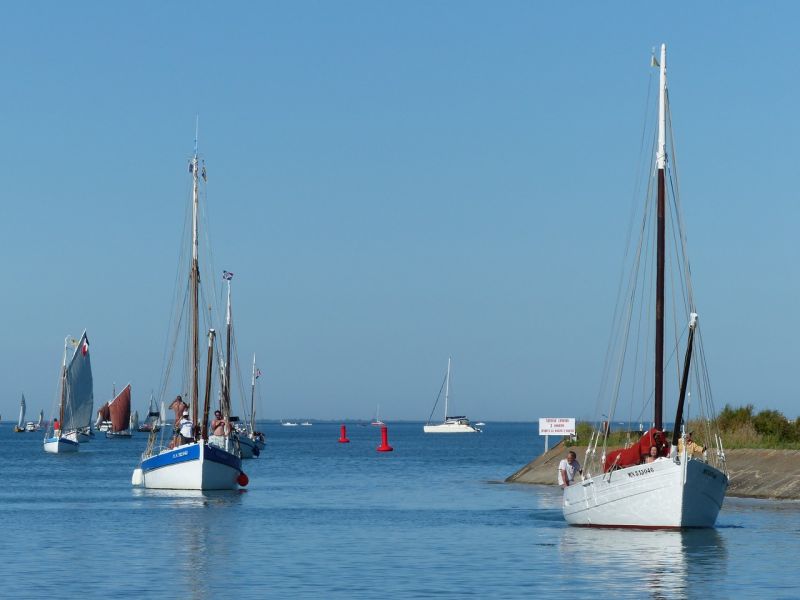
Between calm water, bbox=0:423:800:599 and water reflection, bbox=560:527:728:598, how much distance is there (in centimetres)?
5

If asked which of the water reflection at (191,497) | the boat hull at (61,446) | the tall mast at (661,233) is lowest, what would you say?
the water reflection at (191,497)

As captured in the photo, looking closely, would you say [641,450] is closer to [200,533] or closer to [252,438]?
[200,533]

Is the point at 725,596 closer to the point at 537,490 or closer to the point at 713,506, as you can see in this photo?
the point at 713,506

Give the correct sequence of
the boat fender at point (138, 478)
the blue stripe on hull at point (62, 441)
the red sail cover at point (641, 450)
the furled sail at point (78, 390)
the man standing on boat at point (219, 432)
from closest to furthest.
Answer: the red sail cover at point (641, 450) < the boat fender at point (138, 478) < the man standing on boat at point (219, 432) < the blue stripe on hull at point (62, 441) < the furled sail at point (78, 390)

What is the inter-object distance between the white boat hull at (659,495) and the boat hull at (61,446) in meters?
116

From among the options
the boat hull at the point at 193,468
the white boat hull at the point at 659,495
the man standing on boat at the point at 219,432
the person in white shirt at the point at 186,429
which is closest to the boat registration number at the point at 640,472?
the white boat hull at the point at 659,495

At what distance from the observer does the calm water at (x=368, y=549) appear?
3212 cm

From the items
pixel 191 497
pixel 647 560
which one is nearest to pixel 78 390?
pixel 191 497

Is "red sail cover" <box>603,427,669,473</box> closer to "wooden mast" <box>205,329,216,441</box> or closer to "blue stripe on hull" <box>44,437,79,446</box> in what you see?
"wooden mast" <box>205,329,216,441</box>

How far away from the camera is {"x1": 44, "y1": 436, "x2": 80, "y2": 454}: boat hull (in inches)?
6048

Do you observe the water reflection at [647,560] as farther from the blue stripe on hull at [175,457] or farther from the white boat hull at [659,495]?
the blue stripe on hull at [175,457]

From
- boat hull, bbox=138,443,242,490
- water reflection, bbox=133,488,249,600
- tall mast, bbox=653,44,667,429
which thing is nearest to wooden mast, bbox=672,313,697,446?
tall mast, bbox=653,44,667,429

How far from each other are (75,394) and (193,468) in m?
98.7

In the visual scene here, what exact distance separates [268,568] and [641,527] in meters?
13.3
